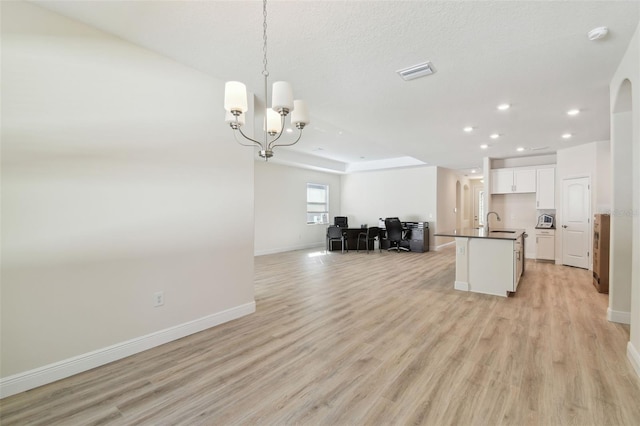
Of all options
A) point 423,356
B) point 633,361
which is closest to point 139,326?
point 423,356

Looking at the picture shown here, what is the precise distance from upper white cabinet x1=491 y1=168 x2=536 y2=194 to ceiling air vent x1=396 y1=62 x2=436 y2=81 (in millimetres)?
5923

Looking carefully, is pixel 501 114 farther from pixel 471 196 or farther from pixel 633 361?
pixel 471 196

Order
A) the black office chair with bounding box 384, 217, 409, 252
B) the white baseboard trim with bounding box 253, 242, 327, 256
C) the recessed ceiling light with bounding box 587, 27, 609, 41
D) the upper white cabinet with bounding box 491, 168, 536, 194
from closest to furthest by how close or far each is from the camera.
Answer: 1. the recessed ceiling light with bounding box 587, 27, 609, 41
2. the upper white cabinet with bounding box 491, 168, 536, 194
3. the white baseboard trim with bounding box 253, 242, 327, 256
4. the black office chair with bounding box 384, 217, 409, 252

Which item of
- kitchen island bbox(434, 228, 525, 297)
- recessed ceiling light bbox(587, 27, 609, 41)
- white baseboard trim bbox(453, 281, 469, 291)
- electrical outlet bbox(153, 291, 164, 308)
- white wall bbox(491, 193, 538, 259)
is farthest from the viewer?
white wall bbox(491, 193, 538, 259)

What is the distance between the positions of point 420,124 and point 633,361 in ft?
12.8

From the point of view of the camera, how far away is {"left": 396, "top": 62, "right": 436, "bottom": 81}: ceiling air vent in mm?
2891

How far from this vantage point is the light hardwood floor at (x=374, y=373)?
1.77 m

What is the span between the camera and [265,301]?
396cm

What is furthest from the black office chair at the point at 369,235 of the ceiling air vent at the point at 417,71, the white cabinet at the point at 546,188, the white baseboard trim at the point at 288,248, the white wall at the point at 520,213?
the ceiling air vent at the point at 417,71

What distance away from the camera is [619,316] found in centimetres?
320

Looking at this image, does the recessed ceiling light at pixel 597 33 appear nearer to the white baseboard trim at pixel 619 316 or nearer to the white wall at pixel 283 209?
the white baseboard trim at pixel 619 316

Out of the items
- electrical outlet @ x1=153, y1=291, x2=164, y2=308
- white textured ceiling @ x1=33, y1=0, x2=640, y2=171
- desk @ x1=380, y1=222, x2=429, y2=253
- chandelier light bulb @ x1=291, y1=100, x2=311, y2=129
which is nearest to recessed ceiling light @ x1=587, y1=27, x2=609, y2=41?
white textured ceiling @ x1=33, y1=0, x2=640, y2=171

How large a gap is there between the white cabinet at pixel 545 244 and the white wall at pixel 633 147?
4.14 m

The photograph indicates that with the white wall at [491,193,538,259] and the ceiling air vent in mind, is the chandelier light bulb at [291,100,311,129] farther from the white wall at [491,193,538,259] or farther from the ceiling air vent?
the white wall at [491,193,538,259]
